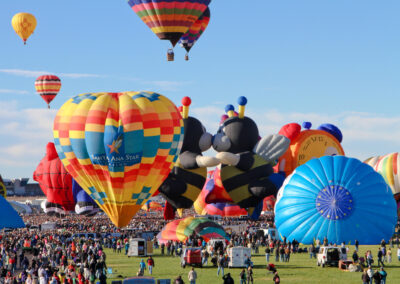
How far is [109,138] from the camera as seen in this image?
33.7 metres

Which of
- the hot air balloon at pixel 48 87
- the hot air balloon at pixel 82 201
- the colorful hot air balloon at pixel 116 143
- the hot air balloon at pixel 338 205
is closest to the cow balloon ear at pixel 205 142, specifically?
the colorful hot air balloon at pixel 116 143

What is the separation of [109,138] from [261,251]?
1013 centimetres

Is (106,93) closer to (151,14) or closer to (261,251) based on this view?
(151,14)

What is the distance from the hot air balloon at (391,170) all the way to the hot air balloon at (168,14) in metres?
16.7

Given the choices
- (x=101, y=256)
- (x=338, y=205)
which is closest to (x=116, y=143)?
(x=101, y=256)

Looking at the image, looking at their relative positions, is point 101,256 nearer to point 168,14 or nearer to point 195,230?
point 195,230

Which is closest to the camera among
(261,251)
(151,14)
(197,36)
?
(261,251)

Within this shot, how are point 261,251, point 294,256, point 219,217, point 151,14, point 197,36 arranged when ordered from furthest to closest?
1. point 219,217
2. point 197,36
3. point 151,14
4. point 261,251
5. point 294,256

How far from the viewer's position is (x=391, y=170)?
4806cm

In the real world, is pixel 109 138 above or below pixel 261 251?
above

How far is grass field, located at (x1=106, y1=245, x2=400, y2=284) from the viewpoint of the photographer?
82.1 ft

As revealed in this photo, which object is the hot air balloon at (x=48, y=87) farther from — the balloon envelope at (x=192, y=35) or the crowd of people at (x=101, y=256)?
the balloon envelope at (x=192, y=35)

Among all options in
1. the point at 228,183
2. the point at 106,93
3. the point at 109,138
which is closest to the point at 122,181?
the point at 109,138

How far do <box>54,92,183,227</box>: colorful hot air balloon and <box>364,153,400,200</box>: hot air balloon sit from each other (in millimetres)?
18853
